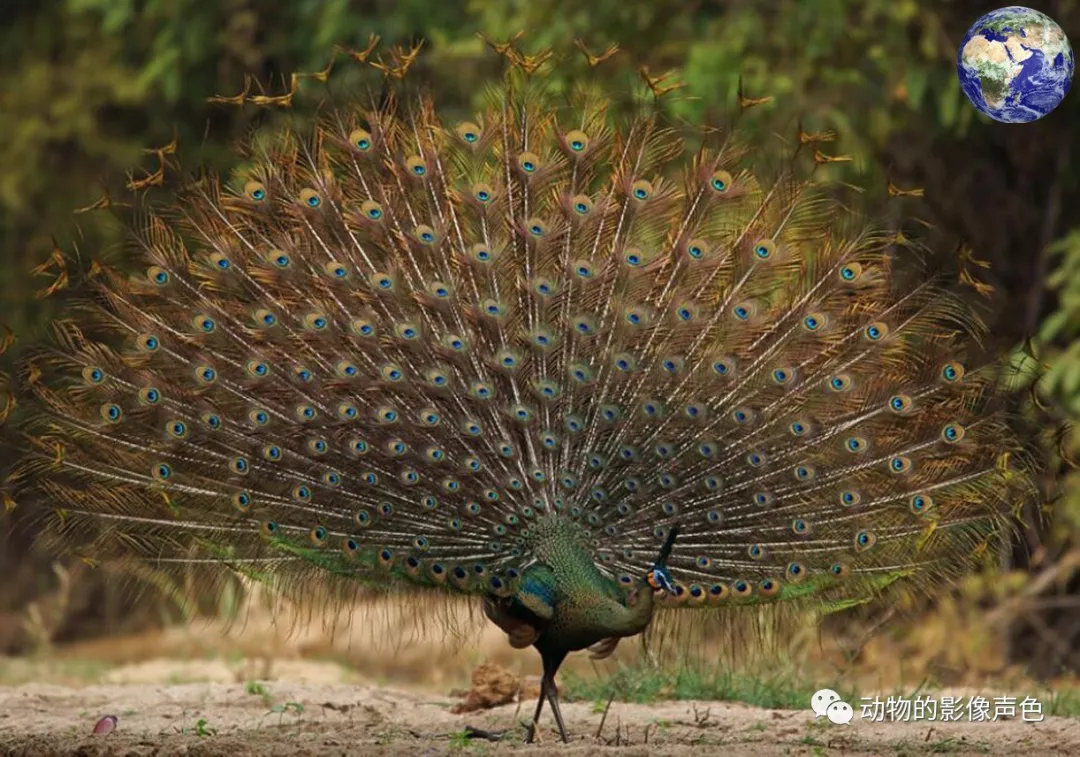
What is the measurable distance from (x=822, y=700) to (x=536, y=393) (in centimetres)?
197

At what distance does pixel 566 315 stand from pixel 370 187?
0.95 m

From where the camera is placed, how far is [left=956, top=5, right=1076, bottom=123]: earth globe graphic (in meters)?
7.92

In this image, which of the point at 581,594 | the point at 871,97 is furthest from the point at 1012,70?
the point at 871,97

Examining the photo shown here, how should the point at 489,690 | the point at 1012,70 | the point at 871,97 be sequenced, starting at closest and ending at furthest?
1. the point at 489,690
2. the point at 1012,70
3. the point at 871,97

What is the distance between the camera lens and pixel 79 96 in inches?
606

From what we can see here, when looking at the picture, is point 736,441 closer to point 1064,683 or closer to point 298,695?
point 298,695

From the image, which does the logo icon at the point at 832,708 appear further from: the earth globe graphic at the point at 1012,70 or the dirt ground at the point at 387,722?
the earth globe graphic at the point at 1012,70

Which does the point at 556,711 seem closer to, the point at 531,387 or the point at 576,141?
the point at 531,387

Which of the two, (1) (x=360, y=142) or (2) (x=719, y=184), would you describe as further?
(1) (x=360, y=142)

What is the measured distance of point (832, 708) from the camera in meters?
7.51

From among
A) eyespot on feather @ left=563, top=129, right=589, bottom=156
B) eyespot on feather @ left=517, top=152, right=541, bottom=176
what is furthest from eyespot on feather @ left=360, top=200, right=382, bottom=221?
eyespot on feather @ left=563, top=129, right=589, bottom=156

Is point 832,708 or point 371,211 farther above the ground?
point 371,211

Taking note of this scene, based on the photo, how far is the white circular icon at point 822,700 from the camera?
7.51 meters

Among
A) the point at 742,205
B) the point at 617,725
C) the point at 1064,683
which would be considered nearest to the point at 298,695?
the point at 617,725
